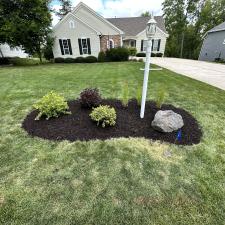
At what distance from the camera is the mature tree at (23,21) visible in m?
13.8

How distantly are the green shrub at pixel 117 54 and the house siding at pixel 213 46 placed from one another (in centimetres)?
1488

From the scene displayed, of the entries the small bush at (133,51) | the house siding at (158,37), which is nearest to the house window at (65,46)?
the small bush at (133,51)

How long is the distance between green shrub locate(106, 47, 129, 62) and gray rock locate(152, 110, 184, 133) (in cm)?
1445

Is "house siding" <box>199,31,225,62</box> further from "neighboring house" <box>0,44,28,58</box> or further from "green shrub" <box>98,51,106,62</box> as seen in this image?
"neighboring house" <box>0,44,28,58</box>

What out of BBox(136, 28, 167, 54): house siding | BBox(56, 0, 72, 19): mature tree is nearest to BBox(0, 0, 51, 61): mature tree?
BBox(136, 28, 167, 54): house siding

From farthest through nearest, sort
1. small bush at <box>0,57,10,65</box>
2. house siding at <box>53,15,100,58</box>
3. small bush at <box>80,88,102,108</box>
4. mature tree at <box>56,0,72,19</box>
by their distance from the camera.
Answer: mature tree at <box>56,0,72,19</box>
small bush at <box>0,57,10,65</box>
house siding at <box>53,15,100,58</box>
small bush at <box>80,88,102,108</box>

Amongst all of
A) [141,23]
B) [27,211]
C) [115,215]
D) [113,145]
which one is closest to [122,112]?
[113,145]

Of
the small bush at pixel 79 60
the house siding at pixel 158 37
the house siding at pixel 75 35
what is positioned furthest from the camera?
the house siding at pixel 158 37

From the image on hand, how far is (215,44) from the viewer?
78.7 feet

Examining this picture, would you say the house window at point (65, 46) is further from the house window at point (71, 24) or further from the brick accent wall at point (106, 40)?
the brick accent wall at point (106, 40)

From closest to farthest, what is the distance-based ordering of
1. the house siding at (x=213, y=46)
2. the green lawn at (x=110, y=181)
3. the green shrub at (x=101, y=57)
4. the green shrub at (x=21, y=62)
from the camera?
Answer: the green lawn at (x=110, y=181) → the green shrub at (x=21, y=62) → the green shrub at (x=101, y=57) → the house siding at (x=213, y=46)

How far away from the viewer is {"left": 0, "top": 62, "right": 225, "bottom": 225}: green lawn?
78.8 inches

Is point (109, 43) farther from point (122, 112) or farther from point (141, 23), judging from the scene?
point (122, 112)

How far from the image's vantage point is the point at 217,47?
23.5m
